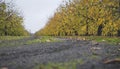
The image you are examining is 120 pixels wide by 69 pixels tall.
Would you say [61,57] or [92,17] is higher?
[92,17]

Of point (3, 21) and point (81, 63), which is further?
point (3, 21)

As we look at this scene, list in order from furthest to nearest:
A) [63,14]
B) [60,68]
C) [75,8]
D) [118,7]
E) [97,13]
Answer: [63,14] → [75,8] → [97,13] → [118,7] → [60,68]

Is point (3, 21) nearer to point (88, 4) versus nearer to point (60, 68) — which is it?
point (88, 4)

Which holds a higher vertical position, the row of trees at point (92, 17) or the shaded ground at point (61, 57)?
the row of trees at point (92, 17)

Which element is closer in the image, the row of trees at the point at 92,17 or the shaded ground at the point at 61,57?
the shaded ground at the point at 61,57

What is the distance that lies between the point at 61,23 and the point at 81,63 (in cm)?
6267

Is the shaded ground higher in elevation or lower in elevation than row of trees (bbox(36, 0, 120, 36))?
lower

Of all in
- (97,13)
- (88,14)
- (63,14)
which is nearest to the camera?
(97,13)

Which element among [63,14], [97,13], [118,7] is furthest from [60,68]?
[63,14]

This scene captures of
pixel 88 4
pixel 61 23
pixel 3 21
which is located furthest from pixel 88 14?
pixel 61 23

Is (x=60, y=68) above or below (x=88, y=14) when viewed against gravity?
below

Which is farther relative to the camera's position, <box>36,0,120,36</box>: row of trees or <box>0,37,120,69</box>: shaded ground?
<box>36,0,120,36</box>: row of trees

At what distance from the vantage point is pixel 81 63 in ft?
39.7

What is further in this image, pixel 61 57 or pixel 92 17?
pixel 92 17
